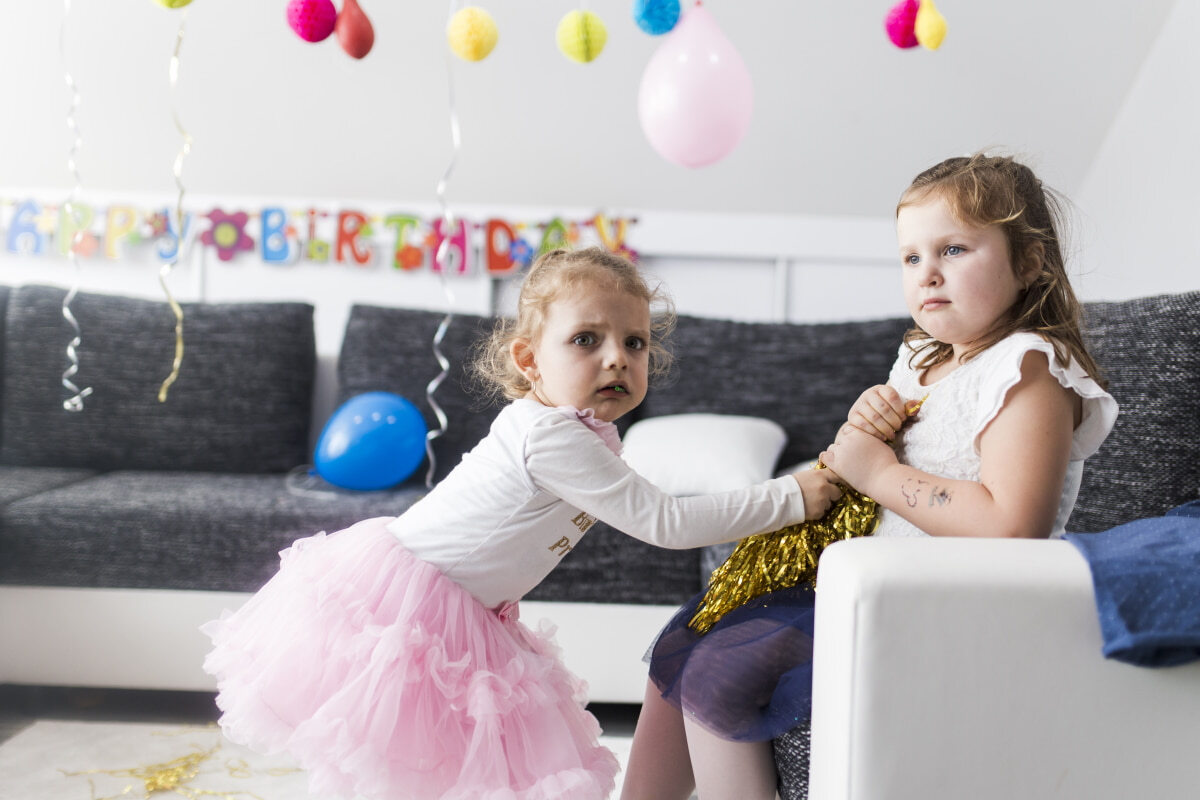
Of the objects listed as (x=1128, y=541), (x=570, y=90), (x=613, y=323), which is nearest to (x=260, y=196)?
(x=570, y=90)

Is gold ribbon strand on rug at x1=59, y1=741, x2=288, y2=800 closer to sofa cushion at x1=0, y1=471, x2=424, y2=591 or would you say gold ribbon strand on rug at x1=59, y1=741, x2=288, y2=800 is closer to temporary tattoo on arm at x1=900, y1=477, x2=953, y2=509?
sofa cushion at x1=0, y1=471, x2=424, y2=591

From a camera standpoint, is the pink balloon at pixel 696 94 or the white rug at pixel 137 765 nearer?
the white rug at pixel 137 765

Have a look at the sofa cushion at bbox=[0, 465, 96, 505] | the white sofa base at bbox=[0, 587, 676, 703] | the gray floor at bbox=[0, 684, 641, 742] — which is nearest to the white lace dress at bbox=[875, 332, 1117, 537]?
the white sofa base at bbox=[0, 587, 676, 703]

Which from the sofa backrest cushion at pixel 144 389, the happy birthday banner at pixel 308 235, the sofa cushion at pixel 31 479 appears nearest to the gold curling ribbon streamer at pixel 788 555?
the sofa cushion at pixel 31 479

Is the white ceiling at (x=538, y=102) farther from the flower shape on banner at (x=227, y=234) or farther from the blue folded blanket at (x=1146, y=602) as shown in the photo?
the blue folded blanket at (x=1146, y=602)

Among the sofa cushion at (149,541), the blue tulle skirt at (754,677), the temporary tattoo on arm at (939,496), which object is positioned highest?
the temporary tattoo on arm at (939,496)

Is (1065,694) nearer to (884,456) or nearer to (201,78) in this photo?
(884,456)

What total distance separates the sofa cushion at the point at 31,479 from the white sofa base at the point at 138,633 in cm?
22

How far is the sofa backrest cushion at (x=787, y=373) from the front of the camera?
2.37 meters

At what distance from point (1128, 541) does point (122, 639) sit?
1750 millimetres

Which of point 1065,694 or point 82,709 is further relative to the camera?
point 82,709

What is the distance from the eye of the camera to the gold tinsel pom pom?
1069mm

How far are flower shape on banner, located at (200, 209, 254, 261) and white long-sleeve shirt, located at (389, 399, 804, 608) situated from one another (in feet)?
6.17

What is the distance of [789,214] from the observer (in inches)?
115
